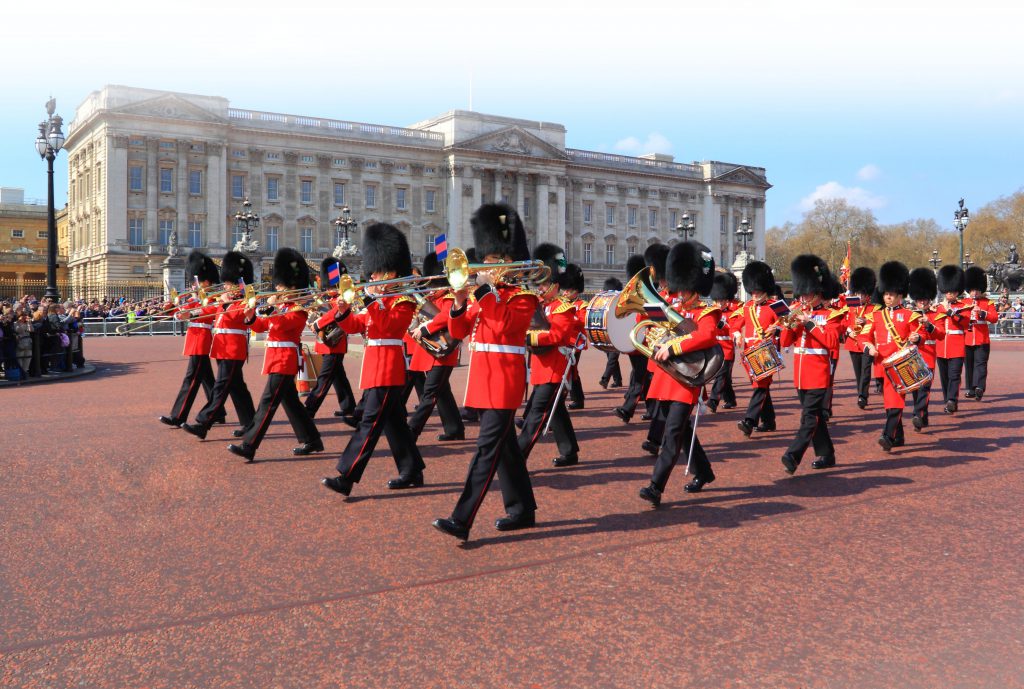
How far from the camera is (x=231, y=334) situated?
7.66 m

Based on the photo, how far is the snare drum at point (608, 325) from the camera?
7574 mm

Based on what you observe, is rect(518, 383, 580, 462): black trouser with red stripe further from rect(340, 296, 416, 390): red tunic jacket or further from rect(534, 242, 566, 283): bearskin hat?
rect(534, 242, 566, 283): bearskin hat

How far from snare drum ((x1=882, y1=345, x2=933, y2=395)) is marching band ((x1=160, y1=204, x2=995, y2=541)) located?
1 cm

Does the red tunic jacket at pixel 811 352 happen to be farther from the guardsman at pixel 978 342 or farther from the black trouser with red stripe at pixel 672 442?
the guardsman at pixel 978 342

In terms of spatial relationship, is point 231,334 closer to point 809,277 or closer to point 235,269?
point 235,269

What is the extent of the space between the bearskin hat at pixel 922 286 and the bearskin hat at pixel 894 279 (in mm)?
1075

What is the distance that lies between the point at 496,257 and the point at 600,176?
6455 centimetres

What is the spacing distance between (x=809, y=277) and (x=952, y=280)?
524 centimetres

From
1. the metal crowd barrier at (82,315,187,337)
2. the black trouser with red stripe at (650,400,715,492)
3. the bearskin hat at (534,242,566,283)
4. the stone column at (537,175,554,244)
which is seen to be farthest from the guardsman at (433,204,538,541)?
the stone column at (537,175,554,244)

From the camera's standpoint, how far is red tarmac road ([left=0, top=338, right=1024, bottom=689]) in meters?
3.17

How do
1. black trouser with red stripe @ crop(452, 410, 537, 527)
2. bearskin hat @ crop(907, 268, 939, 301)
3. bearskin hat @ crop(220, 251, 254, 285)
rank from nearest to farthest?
black trouser with red stripe @ crop(452, 410, 537, 527), bearskin hat @ crop(220, 251, 254, 285), bearskin hat @ crop(907, 268, 939, 301)

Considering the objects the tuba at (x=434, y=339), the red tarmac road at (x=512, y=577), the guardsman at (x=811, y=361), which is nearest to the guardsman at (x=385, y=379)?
the red tarmac road at (x=512, y=577)

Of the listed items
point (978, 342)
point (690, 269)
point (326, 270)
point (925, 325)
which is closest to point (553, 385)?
point (690, 269)

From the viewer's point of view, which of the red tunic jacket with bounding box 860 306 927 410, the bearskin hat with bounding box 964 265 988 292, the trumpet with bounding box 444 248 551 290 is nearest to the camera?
the trumpet with bounding box 444 248 551 290
